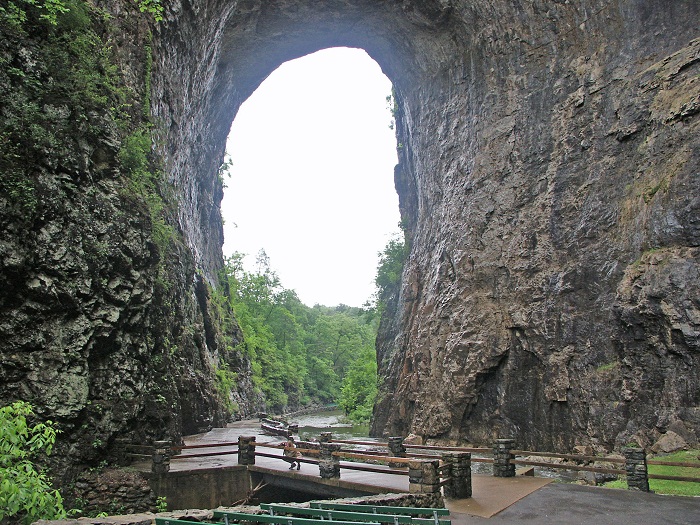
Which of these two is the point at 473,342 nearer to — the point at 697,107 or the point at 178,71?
the point at 697,107

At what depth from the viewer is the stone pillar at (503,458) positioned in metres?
12.9

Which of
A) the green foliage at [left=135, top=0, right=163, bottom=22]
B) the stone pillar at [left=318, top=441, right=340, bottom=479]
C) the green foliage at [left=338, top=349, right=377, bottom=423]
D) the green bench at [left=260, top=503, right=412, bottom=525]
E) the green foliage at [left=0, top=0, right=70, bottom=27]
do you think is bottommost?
the green foliage at [left=338, top=349, right=377, bottom=423]

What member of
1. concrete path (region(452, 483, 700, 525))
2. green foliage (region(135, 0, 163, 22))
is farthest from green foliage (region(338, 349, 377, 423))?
concrete path (region(452, 483, 700, 525))

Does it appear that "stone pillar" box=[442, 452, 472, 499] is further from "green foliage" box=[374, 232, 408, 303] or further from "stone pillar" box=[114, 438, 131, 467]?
"green foliage" box=[374, 232, 408, 303]

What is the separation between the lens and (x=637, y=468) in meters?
11.3

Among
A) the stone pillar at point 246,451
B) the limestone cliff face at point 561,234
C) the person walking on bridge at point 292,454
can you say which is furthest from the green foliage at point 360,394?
the stone pillar at point 246,451

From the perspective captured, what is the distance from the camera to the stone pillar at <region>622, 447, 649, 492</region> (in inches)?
442

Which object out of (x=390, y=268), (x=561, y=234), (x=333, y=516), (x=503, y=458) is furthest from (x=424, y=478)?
(x=390, y=268)

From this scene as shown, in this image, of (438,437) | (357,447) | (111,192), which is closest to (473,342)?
(438,437)

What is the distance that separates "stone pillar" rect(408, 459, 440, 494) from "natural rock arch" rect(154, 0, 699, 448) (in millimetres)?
8865

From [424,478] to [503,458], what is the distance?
415 centimetres

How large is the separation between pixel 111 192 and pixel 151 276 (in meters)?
2.78

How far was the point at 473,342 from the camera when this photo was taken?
2244 centimetres

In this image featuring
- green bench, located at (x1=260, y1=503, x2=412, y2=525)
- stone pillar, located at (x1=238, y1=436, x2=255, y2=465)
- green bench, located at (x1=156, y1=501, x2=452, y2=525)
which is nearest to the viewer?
green bench, located at (x1=156, y1=501, x2=452, y2=525)
